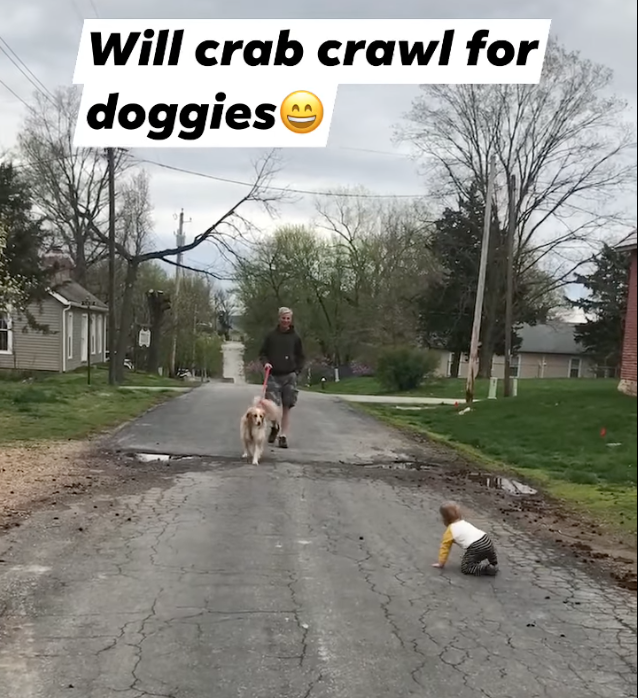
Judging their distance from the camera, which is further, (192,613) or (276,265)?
(192,613)

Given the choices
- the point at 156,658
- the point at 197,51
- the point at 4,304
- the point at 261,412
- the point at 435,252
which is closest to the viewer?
the point at 197,51

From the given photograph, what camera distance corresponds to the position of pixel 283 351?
2.54m

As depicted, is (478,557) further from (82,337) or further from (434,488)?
(82,337)

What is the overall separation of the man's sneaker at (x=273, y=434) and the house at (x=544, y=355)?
2366 millimetres

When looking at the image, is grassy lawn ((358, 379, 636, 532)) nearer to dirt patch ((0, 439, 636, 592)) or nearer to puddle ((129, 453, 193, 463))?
dirt patch ((0, 439, 636, 592))

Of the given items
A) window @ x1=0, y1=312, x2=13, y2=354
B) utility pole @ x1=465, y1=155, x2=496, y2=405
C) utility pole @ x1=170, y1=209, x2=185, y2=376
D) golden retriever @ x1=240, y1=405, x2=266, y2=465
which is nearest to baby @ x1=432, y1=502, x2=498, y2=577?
utility pole @ x1=465, y1=155, x2=496, y2=405

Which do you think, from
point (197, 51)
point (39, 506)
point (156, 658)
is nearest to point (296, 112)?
point (197, 51)

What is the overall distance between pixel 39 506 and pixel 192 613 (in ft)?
3.28

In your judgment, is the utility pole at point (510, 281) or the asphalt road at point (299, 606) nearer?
the utility pole at point (510, 281)

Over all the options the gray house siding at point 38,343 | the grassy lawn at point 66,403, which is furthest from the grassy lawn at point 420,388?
the gray house siding at point 38,343

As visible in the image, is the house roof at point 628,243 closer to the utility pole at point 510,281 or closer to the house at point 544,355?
the house at point 544,355

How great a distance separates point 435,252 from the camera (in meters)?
2.06

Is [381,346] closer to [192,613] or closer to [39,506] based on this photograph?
[192,613]

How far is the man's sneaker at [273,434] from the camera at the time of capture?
14.3 feet
